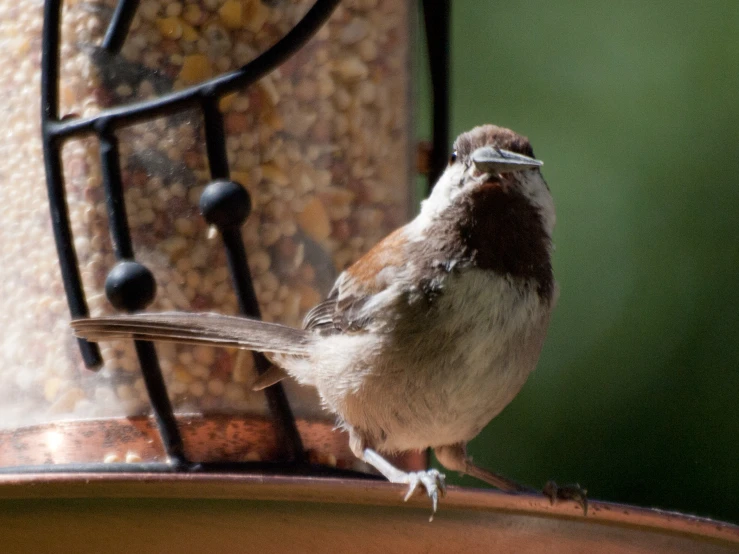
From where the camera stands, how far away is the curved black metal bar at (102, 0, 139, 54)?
9.41 ft

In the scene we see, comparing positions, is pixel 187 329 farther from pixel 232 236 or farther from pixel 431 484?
pixel 431 484

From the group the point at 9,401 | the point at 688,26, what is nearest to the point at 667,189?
the point at 688,26

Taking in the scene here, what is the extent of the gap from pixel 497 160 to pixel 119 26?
102 centimetres

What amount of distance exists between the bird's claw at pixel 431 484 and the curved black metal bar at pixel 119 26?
133 centimetres

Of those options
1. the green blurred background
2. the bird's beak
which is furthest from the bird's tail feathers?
the green blurred background

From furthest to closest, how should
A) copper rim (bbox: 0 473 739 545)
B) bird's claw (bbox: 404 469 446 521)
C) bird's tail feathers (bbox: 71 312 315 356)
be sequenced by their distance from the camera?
bird's tail feathers (bbox: 71 312 315 356)
bird's claw (bbox: 404 469 446 521)
copper rim (bbox: 0 473 739 545)

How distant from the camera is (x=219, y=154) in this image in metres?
2.83

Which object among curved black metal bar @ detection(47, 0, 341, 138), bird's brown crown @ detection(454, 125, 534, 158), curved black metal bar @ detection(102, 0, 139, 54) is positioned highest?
curved black metal bar @ detection(102, 0, 139, 54)

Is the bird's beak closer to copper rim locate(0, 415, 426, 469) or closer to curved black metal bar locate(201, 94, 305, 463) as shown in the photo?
curved black metal bar locate(201, 94, 305, 463)

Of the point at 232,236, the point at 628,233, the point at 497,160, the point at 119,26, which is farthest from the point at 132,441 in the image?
the point at 628,233

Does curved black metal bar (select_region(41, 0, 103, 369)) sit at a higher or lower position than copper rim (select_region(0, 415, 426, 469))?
higher

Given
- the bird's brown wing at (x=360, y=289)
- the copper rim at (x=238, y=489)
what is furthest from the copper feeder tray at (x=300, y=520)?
the bird's brown wing at (x=360, y=289)

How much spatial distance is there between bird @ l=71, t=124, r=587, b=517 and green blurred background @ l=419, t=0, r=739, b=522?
173cm

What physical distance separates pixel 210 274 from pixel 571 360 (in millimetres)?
2422
